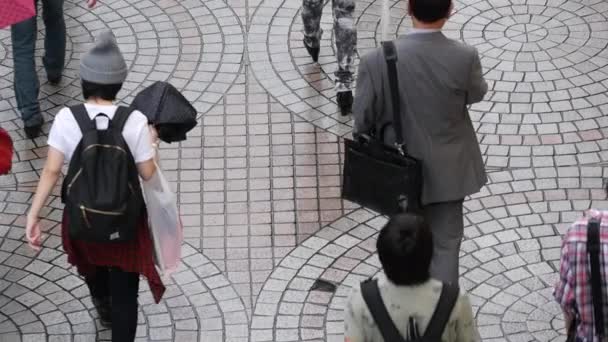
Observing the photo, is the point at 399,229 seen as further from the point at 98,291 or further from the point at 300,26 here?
the point at 300,26

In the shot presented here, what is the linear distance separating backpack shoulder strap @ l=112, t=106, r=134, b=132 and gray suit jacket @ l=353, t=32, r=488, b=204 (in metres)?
1.06

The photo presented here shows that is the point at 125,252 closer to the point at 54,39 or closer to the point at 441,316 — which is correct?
the point at 441,316

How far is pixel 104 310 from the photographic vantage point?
619 cm

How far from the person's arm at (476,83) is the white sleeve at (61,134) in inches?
72.9

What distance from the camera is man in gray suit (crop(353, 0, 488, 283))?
5168mm

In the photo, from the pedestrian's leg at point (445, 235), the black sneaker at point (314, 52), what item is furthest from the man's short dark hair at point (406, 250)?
the black sneaker at point (314, 52)

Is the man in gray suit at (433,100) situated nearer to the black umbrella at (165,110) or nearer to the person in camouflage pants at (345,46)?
the black umbrella at (165,110)

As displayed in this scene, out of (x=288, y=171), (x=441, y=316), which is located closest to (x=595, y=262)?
(x=441, y=316)

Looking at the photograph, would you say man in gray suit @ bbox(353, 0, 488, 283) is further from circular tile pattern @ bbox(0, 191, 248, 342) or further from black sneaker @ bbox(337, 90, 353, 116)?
black sneaker @ bbox(337, 90, 353, 116)

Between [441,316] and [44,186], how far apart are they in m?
2.22

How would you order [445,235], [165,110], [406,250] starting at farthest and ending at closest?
[445,235] → [165,110] → [406,250]

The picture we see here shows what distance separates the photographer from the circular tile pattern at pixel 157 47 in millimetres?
8273

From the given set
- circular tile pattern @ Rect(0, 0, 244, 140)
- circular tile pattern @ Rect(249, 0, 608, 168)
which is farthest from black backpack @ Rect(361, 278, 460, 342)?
circular tile pattern @ Rect(0, 0, 244, 140)

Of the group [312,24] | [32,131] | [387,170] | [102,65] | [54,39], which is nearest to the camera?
[102,65]
